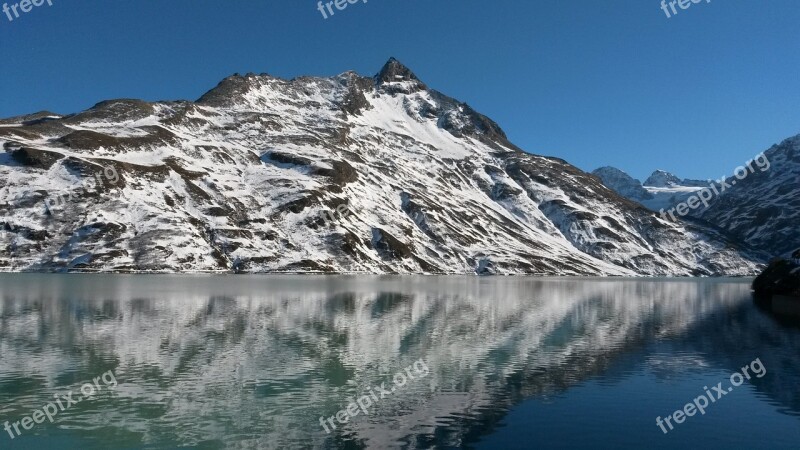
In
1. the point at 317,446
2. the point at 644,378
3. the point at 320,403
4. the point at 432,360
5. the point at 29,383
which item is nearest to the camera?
the point at 317,446

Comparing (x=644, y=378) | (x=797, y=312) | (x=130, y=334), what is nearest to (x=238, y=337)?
(x=130, y=334)

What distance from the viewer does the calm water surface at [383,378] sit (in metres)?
30.4

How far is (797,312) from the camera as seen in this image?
10488 centimetres

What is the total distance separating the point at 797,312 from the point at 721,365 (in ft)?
227

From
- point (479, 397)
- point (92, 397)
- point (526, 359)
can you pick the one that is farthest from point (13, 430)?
point (526, 359)

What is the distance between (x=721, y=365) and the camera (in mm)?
51656

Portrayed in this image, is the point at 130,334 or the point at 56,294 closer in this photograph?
the point at 130,334

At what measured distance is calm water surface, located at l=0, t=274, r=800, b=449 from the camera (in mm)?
30375

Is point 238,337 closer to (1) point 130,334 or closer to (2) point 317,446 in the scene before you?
(1) point 130,334

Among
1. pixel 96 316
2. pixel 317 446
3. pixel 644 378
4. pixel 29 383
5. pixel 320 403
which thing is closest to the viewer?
pixel 317 446

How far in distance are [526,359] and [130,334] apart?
132 ft

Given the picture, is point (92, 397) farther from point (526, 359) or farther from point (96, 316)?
point (96, 316)

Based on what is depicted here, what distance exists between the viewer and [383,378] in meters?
43.3

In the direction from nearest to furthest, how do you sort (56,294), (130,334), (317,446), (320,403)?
(317,446), (320,403), (130,334), (56,294)
